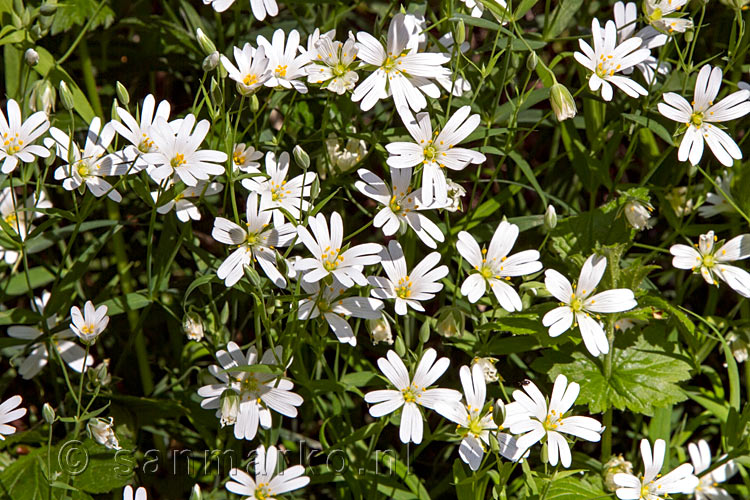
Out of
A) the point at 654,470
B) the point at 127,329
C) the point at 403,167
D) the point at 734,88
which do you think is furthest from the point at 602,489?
the point at 127,329

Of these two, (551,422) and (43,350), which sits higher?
(551,422)

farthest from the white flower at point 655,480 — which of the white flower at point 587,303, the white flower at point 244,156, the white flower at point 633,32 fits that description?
the white flower at point 244,156

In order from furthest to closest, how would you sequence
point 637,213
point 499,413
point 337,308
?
point 637,213
point 337,308
point 499,413

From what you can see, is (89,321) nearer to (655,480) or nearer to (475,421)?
(475,421)

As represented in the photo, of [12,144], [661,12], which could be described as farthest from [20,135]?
[661,12]

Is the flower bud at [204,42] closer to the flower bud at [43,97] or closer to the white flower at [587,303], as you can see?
the flower bud at [43,97]
